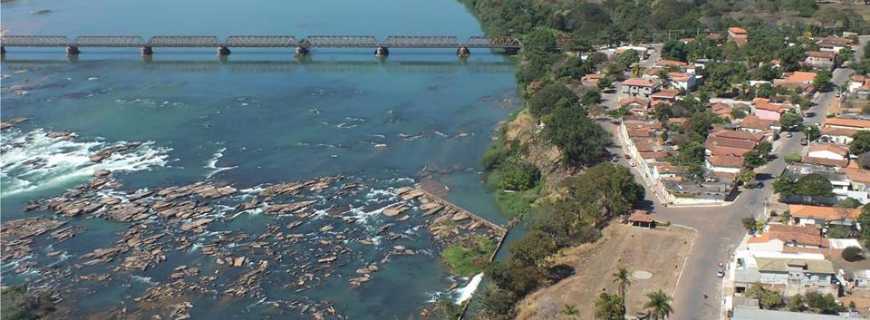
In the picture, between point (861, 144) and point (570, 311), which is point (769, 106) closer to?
point (861, 144)

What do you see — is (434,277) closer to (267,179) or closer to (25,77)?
(267,179)

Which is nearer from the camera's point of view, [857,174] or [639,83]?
[857,174]

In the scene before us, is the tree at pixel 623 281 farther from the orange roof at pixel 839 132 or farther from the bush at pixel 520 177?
the orange roof at pixel 839 132

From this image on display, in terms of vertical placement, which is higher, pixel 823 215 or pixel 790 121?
A: pixel 790 121

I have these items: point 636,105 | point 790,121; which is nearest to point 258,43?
point 636,105

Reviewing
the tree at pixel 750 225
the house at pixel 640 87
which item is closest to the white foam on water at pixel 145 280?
the tree at pixel 750 225

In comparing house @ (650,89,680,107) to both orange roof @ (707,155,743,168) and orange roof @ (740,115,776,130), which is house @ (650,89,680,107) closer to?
orange roof @ (740,115,776,130)

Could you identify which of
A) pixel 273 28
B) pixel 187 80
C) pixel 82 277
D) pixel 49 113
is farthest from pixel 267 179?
pixel 273 28
